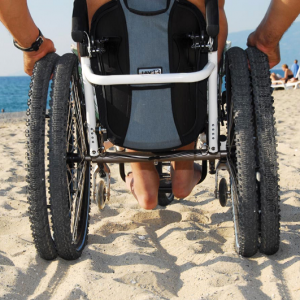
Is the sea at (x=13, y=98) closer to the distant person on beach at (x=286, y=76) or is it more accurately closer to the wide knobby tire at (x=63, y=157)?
the distant person on beach at (x=286, y=76)

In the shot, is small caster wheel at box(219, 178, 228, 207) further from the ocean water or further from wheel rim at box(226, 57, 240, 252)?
the ocean water

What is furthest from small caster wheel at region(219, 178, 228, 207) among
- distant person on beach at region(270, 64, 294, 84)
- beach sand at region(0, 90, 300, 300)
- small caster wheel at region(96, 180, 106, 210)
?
distant person on beach at region(270, 64, 294, 84)

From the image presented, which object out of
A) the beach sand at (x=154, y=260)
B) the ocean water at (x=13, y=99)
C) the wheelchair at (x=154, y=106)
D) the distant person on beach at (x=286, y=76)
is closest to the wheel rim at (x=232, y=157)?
the wheelchair at (x=154, y=106)

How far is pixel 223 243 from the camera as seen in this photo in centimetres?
221

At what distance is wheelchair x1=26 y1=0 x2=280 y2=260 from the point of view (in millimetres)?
1717

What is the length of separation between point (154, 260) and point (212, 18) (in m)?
1.15

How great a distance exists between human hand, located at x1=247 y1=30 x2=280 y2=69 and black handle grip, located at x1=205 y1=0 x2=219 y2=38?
264 millimetres

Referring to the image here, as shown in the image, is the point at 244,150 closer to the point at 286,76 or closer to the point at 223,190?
the point at 223,190

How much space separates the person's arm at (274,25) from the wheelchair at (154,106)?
7cm

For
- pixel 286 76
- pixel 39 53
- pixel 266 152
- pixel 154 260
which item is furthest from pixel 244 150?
pixel 286 76

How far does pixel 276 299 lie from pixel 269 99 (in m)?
0.82

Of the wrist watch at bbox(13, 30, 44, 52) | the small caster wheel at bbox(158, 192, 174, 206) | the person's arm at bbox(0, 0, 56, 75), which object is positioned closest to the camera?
the person's arm at bbox(0, 0, 56, 75)

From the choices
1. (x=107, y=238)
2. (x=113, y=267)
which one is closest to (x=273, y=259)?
(x=113, y=267)

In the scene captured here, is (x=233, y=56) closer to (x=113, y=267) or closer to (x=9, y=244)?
(x=113, y=267)
